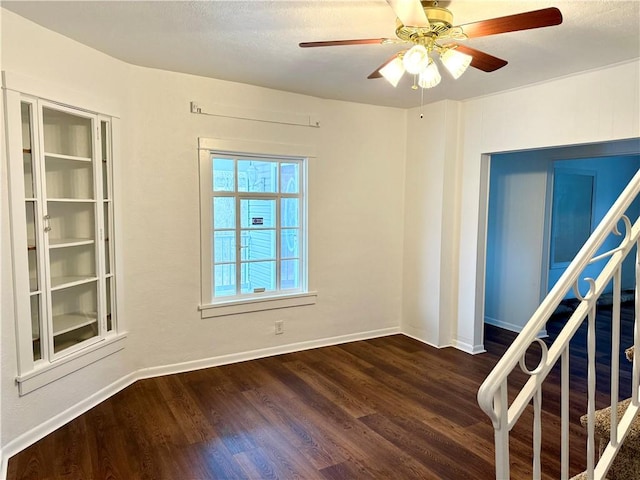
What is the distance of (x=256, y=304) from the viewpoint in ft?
13.8

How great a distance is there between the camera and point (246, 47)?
2990mm

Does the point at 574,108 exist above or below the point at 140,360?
above

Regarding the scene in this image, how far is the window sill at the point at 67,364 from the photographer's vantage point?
8.73 feet

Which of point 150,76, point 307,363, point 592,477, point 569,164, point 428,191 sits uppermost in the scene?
point 150,76

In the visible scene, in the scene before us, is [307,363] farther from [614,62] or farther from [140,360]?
[614,62]

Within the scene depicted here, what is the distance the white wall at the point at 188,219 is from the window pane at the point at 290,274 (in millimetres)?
159

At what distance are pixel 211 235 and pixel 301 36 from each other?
6.31 ft

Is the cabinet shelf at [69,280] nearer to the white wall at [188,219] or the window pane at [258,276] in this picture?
the white wall at [188,219]

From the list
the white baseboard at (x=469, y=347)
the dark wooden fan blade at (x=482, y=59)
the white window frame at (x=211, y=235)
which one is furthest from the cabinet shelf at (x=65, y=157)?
the white baseboard at (x=469, y=347)

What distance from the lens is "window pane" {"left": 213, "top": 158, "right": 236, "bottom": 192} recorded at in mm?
3986

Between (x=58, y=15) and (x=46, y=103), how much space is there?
0.54m

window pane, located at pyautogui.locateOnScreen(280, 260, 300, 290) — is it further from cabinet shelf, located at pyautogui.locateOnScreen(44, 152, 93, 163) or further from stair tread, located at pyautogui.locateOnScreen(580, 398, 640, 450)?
stair tread, located at pyautogui.locateOnScreen(580, 398, 640, 450)

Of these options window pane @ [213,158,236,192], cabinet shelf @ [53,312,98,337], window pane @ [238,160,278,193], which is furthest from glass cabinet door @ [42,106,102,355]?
window pane @ [238,160,278,193]

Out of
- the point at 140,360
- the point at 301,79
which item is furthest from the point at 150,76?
the point at 140,360
